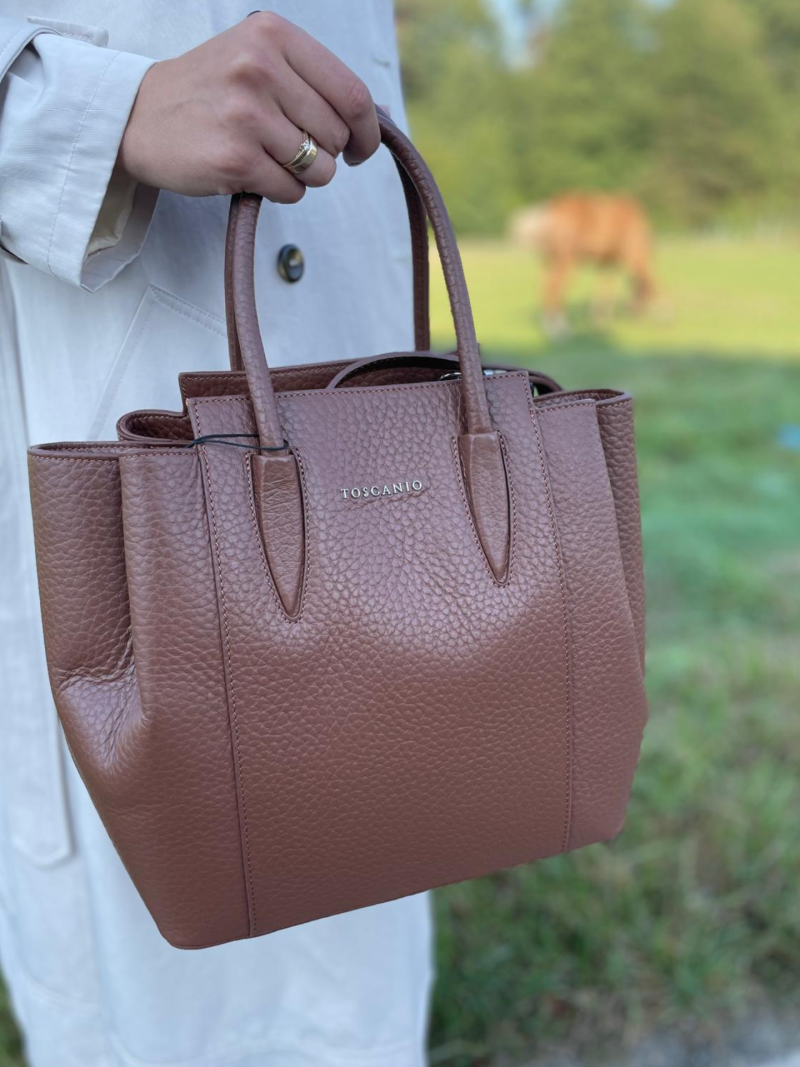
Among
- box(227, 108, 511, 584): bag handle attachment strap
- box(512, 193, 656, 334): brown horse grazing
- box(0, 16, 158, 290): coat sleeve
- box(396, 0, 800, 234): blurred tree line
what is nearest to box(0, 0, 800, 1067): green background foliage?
box(512, 193, 656, 334): brown horse grazing

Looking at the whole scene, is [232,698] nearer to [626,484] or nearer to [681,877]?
[626,484]

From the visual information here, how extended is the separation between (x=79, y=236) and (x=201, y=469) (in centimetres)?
23

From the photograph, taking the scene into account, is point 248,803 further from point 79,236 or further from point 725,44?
point 725,44

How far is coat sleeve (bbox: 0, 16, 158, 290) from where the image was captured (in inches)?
28.6

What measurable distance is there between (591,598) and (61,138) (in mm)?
584

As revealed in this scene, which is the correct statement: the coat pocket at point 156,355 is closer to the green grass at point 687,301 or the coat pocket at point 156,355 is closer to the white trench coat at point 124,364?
the white trench coat at point 124,364

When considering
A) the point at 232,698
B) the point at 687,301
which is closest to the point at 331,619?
the point at 232,698

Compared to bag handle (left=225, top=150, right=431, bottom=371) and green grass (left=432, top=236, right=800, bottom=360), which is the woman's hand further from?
green grass (left=432, top=236, right=800, bottom=360)

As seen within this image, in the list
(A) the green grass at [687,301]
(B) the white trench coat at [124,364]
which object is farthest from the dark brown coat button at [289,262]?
(A) the green grass at [687,301]

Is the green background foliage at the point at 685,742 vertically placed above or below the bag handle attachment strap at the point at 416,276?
below

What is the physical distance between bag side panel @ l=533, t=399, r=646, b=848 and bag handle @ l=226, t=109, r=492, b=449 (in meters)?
0.08

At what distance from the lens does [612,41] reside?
1769cm

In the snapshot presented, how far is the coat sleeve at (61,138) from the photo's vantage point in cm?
73

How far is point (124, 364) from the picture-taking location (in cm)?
85
